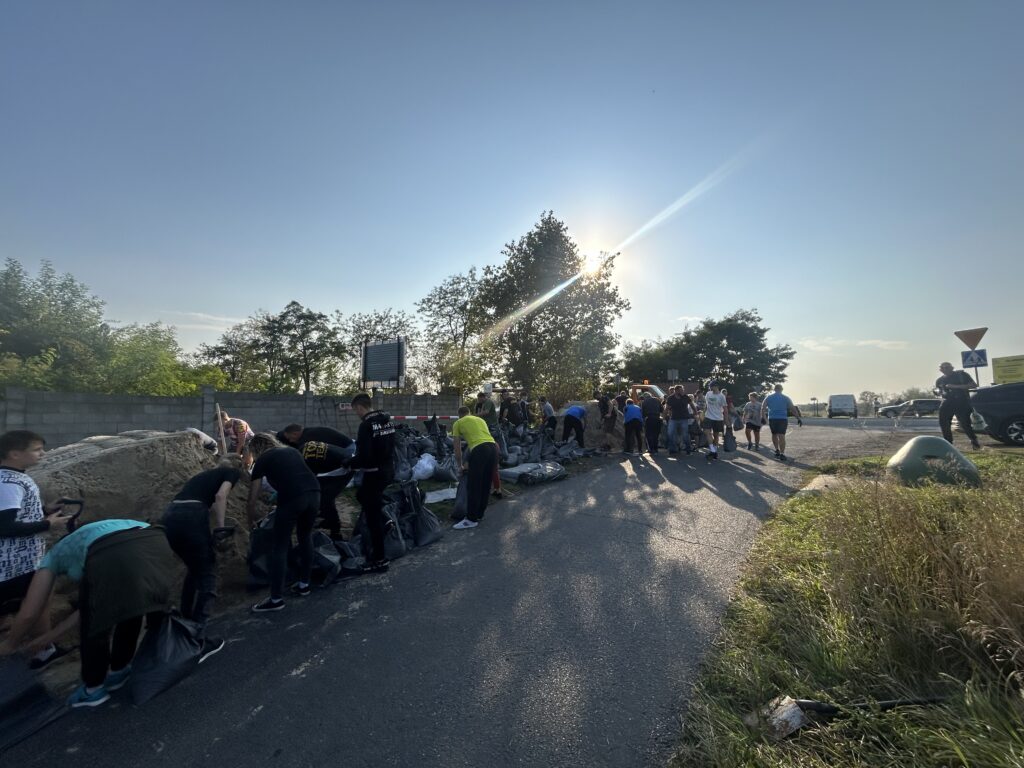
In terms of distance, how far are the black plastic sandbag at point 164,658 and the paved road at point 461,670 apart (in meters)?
0.10

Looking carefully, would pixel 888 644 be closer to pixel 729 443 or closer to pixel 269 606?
pixel 269 606

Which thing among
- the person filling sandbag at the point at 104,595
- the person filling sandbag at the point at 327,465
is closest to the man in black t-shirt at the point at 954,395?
the person filling sandbag at the point at 327,465

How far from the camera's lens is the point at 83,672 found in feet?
9.60

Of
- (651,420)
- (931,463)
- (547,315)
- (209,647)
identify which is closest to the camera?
(209,647)

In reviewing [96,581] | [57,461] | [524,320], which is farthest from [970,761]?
[524,320]

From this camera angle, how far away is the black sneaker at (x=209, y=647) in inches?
133

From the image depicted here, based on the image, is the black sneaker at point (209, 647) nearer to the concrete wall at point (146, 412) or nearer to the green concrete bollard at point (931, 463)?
the green concrete bollard at point (931, 463)

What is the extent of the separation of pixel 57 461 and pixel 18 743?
281cm

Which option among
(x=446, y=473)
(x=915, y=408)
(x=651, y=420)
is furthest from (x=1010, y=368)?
(x=915, y=408)

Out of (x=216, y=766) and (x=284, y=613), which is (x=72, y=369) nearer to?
Answer: (x=284, y=613)

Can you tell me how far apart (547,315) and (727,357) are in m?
30.5

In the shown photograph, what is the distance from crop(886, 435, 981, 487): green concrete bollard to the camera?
562 centimetres

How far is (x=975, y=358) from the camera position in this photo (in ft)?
35.4

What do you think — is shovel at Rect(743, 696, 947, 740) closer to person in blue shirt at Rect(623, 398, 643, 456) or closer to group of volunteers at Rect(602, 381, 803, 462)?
group of volunteers at Rect(602, 381, 803, 462)
